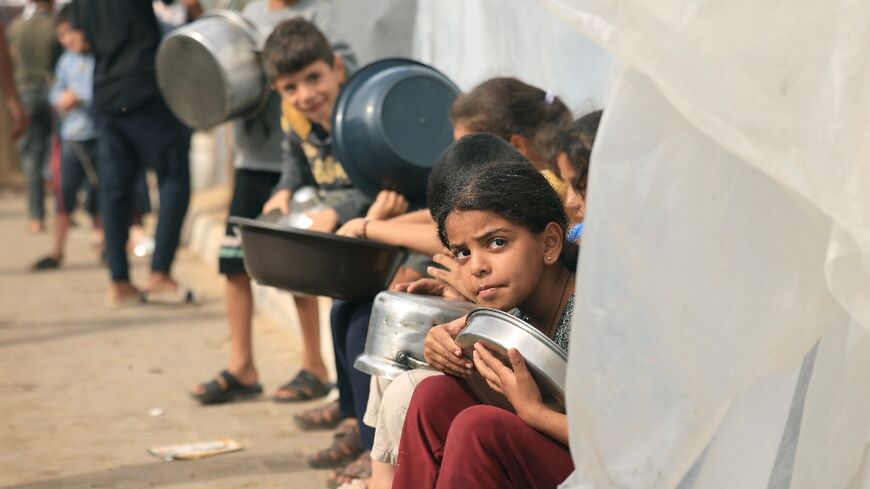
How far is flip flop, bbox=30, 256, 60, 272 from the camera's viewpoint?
939 centimetres

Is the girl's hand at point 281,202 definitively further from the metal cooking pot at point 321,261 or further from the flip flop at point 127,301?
the flip flop at point 127,301

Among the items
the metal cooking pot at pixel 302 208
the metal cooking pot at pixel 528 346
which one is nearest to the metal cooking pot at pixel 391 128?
the metal cooking pot at pixel 302 208

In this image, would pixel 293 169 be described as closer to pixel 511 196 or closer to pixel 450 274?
pixel 450 274

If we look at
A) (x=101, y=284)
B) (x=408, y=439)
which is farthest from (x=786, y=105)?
(x=101, y=284)

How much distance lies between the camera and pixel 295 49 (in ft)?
13.8

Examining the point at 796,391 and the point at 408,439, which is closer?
the point at 796,391

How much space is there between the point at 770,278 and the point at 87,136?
7.61 meters

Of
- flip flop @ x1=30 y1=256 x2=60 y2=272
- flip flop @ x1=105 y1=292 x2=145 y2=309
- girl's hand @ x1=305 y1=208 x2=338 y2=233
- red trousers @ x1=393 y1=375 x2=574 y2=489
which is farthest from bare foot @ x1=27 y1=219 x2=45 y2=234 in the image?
red trousers @ x1=393 y1=375 x2=574 y2=489

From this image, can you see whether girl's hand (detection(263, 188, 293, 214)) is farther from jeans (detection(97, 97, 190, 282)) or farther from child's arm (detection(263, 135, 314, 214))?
jeans (detection(97, 97, 190, 282))

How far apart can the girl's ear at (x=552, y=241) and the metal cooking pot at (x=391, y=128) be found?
1.21 metres

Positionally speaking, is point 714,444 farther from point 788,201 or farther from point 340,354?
point 340,354

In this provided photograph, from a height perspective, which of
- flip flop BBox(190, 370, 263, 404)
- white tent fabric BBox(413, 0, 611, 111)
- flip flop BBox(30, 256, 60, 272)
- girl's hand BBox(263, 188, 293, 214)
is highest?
white tent fabric BBox(413, 0, 611, 111)

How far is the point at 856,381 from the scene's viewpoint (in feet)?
7.52

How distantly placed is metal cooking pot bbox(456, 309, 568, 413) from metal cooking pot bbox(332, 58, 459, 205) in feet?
4.63
